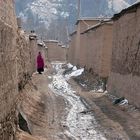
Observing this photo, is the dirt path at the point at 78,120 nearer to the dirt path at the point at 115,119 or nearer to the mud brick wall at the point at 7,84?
the dirt path at the point at 115,119

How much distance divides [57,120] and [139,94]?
315 centimetres

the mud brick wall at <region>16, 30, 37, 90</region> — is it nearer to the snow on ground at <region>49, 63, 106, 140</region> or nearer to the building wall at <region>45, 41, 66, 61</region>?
the snow on ground at <region>49, 63, 106, 140</region>

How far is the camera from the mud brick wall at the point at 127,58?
47.4 feet

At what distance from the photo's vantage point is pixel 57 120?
481 inches

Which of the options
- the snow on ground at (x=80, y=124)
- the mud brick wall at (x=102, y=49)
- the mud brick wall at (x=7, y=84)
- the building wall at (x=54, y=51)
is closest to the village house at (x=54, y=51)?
the building wall at (x=54, y=51)

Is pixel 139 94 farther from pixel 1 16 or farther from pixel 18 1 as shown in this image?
pixel 18 1

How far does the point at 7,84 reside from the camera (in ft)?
23.9

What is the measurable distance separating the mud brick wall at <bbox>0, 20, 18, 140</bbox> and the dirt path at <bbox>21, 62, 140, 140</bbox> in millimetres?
2209

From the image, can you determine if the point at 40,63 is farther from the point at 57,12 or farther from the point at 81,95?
the point at 57,12

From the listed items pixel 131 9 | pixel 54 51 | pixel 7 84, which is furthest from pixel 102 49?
pixel 54 51

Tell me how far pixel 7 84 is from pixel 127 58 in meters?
9.32

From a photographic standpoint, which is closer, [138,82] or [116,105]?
[138,82]

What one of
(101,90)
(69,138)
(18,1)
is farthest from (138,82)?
(18,1)

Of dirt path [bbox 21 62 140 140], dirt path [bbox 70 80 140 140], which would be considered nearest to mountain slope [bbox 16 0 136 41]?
dirt path [bbox 70 80 140 140]
